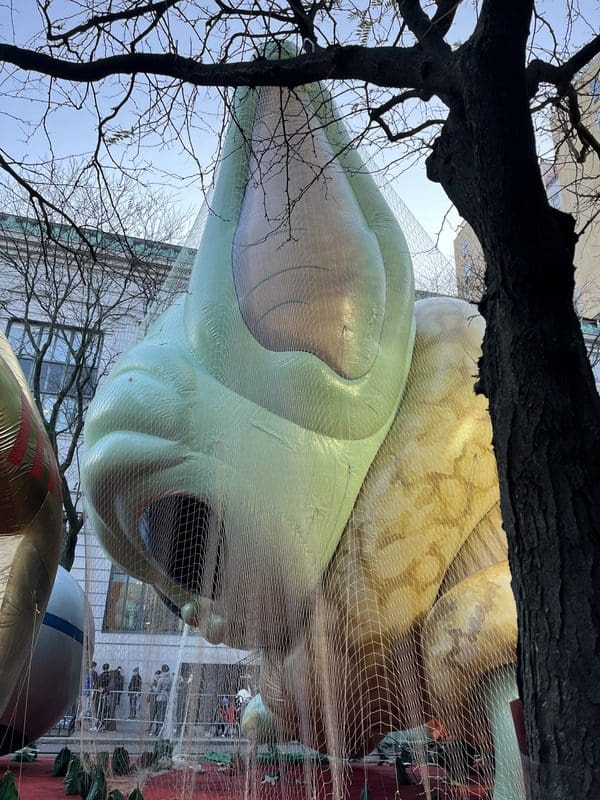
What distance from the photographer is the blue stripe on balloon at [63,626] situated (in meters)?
5.64

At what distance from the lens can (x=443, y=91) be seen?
2.53m

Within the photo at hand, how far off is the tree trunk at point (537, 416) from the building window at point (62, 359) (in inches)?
346

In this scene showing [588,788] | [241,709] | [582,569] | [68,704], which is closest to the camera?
[588,788]

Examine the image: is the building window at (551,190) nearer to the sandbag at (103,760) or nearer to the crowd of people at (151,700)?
the crowd of people at (151,700)

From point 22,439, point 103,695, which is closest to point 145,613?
point 103,695

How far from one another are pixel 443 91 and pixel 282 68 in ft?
2.19

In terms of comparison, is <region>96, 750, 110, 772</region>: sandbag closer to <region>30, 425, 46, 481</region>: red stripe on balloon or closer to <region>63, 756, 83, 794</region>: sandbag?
<region>63, 756, 83, 794</region>: sandbag

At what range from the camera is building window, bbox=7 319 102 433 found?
35.0 feet

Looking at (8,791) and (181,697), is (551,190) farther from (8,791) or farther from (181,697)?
(8,791)

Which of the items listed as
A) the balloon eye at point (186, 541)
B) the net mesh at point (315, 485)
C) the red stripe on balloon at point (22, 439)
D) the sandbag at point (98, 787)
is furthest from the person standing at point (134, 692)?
the red stripe on balloon at point (22, 439)

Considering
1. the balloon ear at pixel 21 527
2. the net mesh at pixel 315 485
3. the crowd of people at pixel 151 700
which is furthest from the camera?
the crowd of people at pixel 151 700

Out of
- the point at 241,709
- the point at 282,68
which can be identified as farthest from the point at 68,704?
the point at 282,68

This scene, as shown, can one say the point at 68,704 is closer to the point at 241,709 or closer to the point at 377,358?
the point at 241,709

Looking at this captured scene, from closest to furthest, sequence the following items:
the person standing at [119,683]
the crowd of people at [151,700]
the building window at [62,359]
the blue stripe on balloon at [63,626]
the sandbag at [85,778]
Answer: the crowd of people at [151,700] < the person standing at [119,683] < the sandbag at [85,778] < the blue stripe on balloon at [63,626] < the building window at [62,359]
